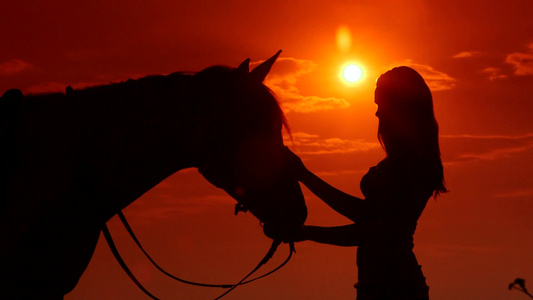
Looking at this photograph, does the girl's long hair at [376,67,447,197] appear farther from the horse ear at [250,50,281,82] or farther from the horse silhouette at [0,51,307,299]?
the horse ear at [250,50,281,82]

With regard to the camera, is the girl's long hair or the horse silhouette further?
the girl's long hair

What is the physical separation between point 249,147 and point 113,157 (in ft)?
2.92

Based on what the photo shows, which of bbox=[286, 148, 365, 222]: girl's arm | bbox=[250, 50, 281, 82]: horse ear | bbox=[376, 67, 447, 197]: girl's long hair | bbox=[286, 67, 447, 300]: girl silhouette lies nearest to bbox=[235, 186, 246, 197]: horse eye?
bbox=[286, 67, 447, 300]: girl silhouette

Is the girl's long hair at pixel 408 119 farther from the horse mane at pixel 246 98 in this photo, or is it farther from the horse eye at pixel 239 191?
the horse eye at pixel 239 191

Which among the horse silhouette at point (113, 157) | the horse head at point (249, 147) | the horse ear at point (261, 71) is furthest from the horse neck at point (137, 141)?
the horse ear at point (261, 71)

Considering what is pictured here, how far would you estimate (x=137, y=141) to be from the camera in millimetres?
4141

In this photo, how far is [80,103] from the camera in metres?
4.14

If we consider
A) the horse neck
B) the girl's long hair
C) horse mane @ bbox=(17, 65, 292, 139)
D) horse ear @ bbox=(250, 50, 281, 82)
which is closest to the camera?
the horse neck

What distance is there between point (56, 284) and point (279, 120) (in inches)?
68.2

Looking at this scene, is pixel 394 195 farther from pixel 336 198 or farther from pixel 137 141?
pixel 137 141

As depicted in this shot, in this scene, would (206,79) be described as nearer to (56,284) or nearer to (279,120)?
(279,120)

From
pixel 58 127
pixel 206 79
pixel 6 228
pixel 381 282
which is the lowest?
pixel 381 282

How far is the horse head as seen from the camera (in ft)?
14.4

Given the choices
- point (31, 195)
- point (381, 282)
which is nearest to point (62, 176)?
point (31, 195)
